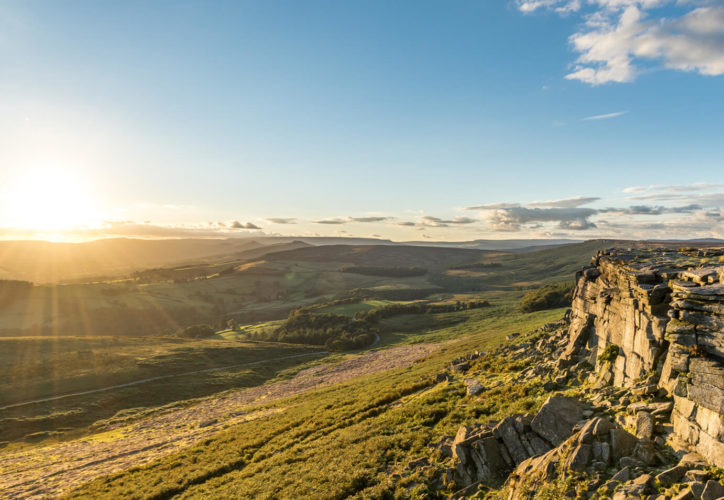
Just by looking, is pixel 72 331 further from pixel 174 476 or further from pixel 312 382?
pixel 174 476

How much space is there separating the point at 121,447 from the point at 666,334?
6492 cm

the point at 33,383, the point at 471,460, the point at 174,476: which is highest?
the point at 471,460

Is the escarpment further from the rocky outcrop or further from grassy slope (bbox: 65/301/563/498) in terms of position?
grassy slope (bbox: 65/301/563/498)

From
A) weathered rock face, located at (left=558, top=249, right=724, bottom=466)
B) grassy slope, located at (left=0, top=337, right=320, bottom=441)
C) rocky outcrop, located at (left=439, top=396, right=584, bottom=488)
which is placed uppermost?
weathered rock face, located at (left=558, top=249, right=724, bottom=466)

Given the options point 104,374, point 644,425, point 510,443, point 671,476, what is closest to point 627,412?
point 644,425

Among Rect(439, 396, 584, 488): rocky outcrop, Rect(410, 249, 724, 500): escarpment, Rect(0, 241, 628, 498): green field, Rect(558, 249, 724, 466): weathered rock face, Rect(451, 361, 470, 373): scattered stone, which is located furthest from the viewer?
Rect(451, 361, 470, 373): scattered stone

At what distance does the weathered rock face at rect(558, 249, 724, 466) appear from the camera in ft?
45.6

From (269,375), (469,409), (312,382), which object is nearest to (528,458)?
(469,409)

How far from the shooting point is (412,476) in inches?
783

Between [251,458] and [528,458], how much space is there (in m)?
26.0

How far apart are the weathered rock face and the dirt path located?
48784 millimetres

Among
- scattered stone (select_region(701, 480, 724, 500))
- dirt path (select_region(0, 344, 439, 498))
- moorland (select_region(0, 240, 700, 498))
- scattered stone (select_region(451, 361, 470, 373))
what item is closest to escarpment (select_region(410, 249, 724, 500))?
scattered stone (select_region(701, 480, 724, 500))

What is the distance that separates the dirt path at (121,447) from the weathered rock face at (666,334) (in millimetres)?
48784

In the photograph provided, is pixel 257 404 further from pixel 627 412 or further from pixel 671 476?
pixel 671 476
